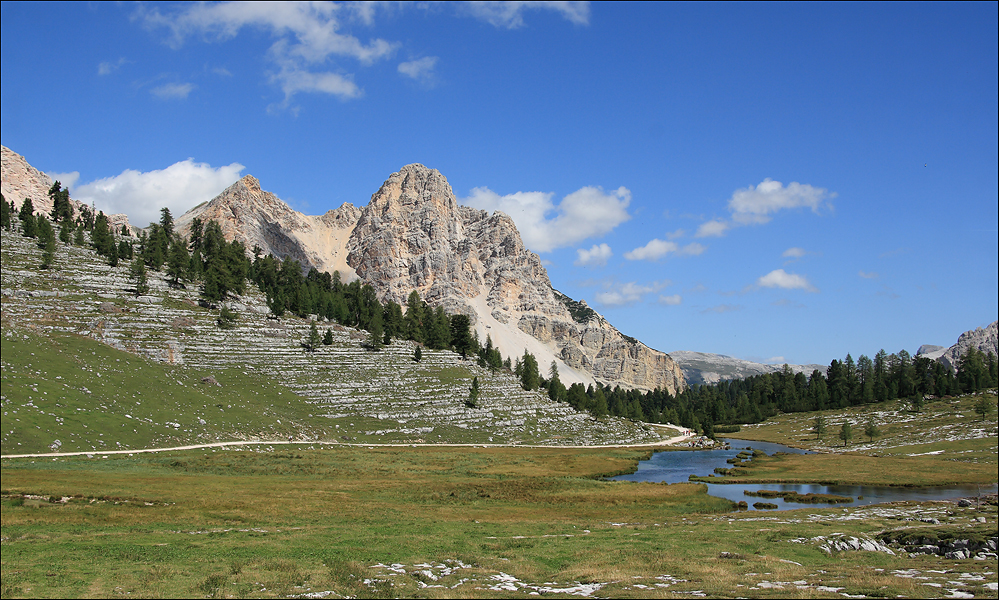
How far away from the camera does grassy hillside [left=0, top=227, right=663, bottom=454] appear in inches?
2532

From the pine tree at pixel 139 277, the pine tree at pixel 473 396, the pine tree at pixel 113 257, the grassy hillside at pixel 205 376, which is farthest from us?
the pine tree at pixel 113 257

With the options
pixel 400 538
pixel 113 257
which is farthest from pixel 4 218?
pixel 400 538

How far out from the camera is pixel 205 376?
115312 mm

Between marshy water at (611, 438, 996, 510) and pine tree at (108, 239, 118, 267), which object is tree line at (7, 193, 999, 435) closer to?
pine tree at (108, 239, 118, 267)

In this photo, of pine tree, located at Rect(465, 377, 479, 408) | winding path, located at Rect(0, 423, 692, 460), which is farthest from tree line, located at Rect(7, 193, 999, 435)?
winding path, located at Rect(0, 423, 692, 460)

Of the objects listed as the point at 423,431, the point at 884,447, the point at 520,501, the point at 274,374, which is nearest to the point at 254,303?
the point at 274,374

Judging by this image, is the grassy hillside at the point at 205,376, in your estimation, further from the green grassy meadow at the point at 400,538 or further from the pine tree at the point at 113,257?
the green grassy meadow at the point at 400,538

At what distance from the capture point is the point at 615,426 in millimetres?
164625

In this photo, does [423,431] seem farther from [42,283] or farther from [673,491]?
[42,283]

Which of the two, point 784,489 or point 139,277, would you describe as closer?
point 784,489

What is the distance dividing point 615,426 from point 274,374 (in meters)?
95.1

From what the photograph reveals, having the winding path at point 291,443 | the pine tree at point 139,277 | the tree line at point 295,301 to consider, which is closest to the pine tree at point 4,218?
the tree line at point 295,301

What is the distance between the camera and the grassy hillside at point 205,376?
211ft

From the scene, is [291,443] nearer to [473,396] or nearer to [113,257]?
[473,396]
